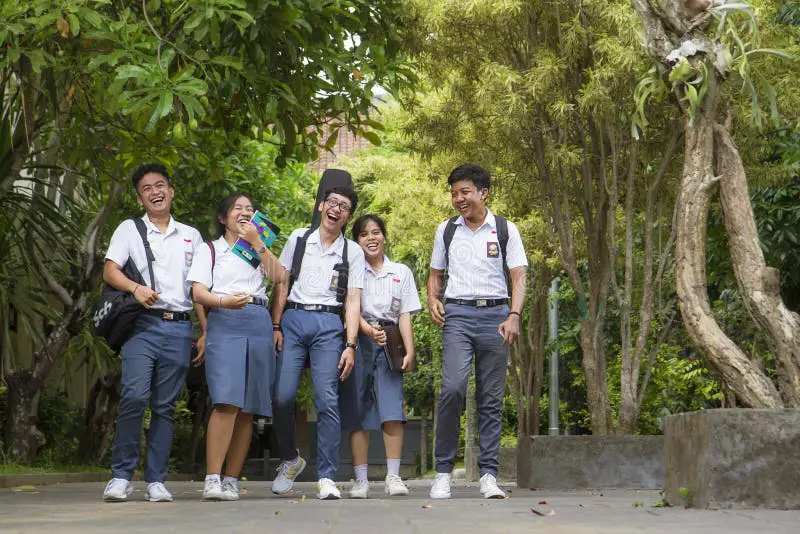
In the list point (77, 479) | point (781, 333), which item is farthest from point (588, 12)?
point (77, 479)

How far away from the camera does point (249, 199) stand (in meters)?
8.56

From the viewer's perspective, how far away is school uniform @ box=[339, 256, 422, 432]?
8899 millimetres

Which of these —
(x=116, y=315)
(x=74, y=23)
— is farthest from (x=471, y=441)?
(x=74, y=23)

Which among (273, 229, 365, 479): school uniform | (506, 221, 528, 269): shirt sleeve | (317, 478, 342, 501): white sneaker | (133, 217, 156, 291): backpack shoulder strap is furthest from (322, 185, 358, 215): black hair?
(317, 478, 342, 501): white sneaker

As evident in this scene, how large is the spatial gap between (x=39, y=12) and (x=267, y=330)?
7.91 ft

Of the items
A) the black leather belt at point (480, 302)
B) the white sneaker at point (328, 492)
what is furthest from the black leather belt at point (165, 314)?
the black leather belt at point (480, 302)

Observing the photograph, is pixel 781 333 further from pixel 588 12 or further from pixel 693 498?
pixel 588 12

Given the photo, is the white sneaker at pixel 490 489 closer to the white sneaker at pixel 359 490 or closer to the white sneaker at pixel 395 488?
the white sneaker at pixel 395 488

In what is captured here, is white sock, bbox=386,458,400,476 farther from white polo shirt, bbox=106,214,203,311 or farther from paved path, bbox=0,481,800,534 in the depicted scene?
white polo shirt, bbox=106,214,203,311

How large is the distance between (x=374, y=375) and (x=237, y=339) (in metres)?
1.20

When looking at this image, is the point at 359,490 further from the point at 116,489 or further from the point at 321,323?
the point at 116,489

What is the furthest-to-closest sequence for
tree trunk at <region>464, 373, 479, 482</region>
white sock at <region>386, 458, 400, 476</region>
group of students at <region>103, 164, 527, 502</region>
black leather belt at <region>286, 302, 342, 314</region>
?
1. tree trunk at <region>464, 373, 479, 482</region>
2. white sock at <region>386, 458, 400, 476</region>
3. black leather belt at <region>286, 302, 342, 314</region>
4. group of students at <region>103, 164, 527, 502</region>

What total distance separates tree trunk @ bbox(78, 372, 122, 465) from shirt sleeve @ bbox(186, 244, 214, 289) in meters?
12.0

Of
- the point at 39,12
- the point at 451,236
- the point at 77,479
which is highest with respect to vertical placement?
the point at 39,12
